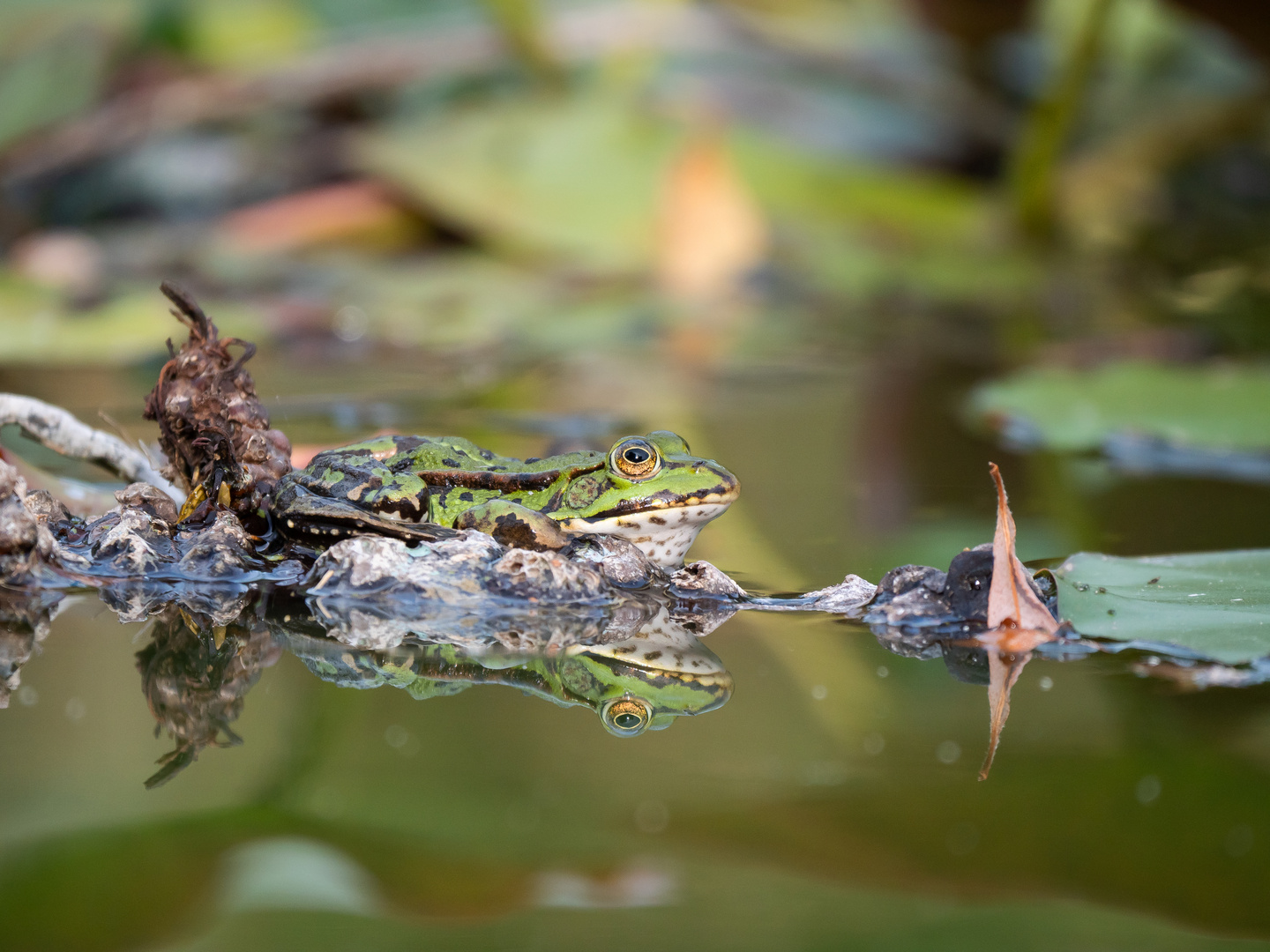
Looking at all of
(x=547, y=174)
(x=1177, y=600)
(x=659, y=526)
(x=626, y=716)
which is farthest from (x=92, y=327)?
(x=1177, y=600)

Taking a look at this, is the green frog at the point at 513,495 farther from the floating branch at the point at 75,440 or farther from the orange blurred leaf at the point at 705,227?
the orange blurred leaf at the point at 705,227

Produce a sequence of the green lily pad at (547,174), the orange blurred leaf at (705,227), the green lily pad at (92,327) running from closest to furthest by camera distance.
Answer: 1. the green lily pad at (92,327)
2. the orange blurred leaf at (705,227)
3. the green lily pad at (547,174)

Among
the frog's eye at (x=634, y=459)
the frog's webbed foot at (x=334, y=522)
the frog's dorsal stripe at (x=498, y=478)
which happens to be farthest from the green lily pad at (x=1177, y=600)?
the frog's webbed foot at (x=334, y=522)

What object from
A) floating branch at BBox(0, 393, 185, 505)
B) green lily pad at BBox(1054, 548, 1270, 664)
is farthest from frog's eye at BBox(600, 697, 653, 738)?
floating branch at BBox(0, 393, 185, 505)

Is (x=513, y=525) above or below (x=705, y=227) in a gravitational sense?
below

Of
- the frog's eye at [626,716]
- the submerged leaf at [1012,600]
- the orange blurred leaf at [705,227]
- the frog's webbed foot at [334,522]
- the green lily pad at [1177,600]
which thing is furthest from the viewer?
the orange blurred leaf at [705,227]

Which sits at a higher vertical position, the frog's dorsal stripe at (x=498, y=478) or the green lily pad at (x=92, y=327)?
the green lily pad at (x=92, y=327)

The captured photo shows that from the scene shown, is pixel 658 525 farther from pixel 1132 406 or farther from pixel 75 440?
pixel 1132 406
